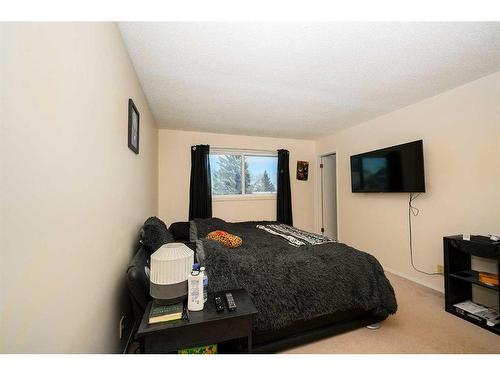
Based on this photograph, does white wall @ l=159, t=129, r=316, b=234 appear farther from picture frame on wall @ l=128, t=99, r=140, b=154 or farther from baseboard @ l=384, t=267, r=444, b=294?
picture frame on wall @ l=128, t=99, r=140, b=154

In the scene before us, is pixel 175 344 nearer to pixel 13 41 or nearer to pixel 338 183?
pixel 13 41

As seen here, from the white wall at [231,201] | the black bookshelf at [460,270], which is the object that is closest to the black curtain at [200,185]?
the white wall at [231,201]

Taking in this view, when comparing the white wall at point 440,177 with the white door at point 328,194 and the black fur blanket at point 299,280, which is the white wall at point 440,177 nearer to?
the white door at point 328,194

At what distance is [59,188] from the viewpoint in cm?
80

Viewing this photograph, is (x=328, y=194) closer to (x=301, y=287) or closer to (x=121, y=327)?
(x=301, y=287)

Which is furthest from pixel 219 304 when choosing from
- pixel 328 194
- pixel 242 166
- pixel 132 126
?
pixel 328 194

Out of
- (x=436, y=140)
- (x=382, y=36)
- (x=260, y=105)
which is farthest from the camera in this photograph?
(x=260, y=105)

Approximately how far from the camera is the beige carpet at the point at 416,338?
5.32 ft

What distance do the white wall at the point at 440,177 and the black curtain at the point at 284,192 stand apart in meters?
1.33

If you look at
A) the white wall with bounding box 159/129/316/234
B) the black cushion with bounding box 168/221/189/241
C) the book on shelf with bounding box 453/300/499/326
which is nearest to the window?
the white wall with bounding box 159/129/316/234

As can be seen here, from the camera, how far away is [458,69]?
202 centimetres

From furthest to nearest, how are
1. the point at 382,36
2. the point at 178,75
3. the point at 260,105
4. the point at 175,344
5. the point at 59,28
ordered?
1. the point at 260,105
2. the point at 178,75
3. the point at 382,36
4. the point at 175,344
5. the point at 59,28

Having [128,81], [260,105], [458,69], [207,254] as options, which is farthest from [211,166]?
[458,69]
